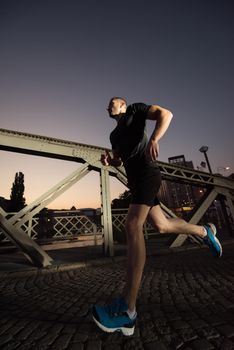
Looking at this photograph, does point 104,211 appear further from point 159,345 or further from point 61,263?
point 159,345

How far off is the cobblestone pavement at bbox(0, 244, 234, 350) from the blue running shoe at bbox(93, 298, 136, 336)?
7 cm

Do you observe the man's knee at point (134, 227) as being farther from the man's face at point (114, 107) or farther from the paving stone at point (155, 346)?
the man's face at point (114, 107)

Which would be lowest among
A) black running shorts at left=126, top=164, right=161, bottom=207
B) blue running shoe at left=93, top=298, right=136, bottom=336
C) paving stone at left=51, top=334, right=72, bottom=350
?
paving stone at left=51, top=334, right=72, bottom=350

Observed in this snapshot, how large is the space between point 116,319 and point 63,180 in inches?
171

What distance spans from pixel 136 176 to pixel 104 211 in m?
4.35

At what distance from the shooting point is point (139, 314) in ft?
6.31

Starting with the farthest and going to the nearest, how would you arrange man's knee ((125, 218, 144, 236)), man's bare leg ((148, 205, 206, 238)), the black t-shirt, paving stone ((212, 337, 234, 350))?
man's bare leg ((148, 205, 206, 238)) → the black t-shirt → man's knee ((125, 218, 144, 236)) → paving stone ((212, 337, 234, 350))

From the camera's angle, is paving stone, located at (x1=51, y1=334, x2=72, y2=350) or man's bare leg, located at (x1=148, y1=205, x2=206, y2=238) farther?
man's bare leg, located at (x1=148, y1=205, x2=206, y2=238)

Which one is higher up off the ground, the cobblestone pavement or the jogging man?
the jogging man

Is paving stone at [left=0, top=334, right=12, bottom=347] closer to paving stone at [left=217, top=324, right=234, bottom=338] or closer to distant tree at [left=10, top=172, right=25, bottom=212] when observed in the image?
paving stone at [left=217, top=324, right=234, bottom=338]

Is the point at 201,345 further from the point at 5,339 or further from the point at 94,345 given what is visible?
the point at 5,339

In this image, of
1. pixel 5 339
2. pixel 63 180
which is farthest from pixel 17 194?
pixel 5 339

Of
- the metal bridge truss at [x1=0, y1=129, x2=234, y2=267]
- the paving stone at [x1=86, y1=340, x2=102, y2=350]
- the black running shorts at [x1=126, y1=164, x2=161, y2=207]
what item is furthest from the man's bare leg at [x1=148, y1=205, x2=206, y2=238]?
the metal bridge truss at [x1=0, y1=129, x2=234, y2=267]

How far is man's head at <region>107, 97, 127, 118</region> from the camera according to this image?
7.07 ft
